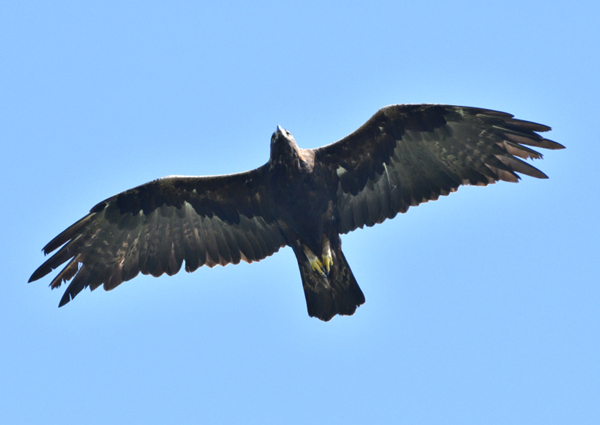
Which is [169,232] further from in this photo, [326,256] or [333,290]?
[333,290]

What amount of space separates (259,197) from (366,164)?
1.85 m

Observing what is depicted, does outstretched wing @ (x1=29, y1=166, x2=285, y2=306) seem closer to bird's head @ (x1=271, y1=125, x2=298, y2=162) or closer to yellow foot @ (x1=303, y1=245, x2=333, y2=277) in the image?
yellow foot @ (x1=303, y1=245, x2=333, y2=277)

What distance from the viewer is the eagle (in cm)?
1268

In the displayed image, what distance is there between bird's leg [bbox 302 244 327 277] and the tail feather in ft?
0.25

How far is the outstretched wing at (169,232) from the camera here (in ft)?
44.7

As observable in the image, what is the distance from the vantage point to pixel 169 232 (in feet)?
45.9

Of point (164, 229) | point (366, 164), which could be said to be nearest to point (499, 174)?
point (366, 164)

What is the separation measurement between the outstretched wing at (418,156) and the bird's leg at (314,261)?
76 centimetres

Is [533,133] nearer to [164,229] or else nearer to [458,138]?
[458,138]

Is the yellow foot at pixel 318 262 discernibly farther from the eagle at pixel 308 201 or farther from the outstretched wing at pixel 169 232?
the outstretched wing at pixel 169 232

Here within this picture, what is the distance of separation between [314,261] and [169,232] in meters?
2.65

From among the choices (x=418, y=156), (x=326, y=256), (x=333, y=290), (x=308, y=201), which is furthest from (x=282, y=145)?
(x=333, y=290)

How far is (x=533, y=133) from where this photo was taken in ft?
40.5

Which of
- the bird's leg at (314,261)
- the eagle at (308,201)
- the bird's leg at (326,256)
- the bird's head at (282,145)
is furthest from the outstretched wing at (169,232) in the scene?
the bird's head at (282,145)
